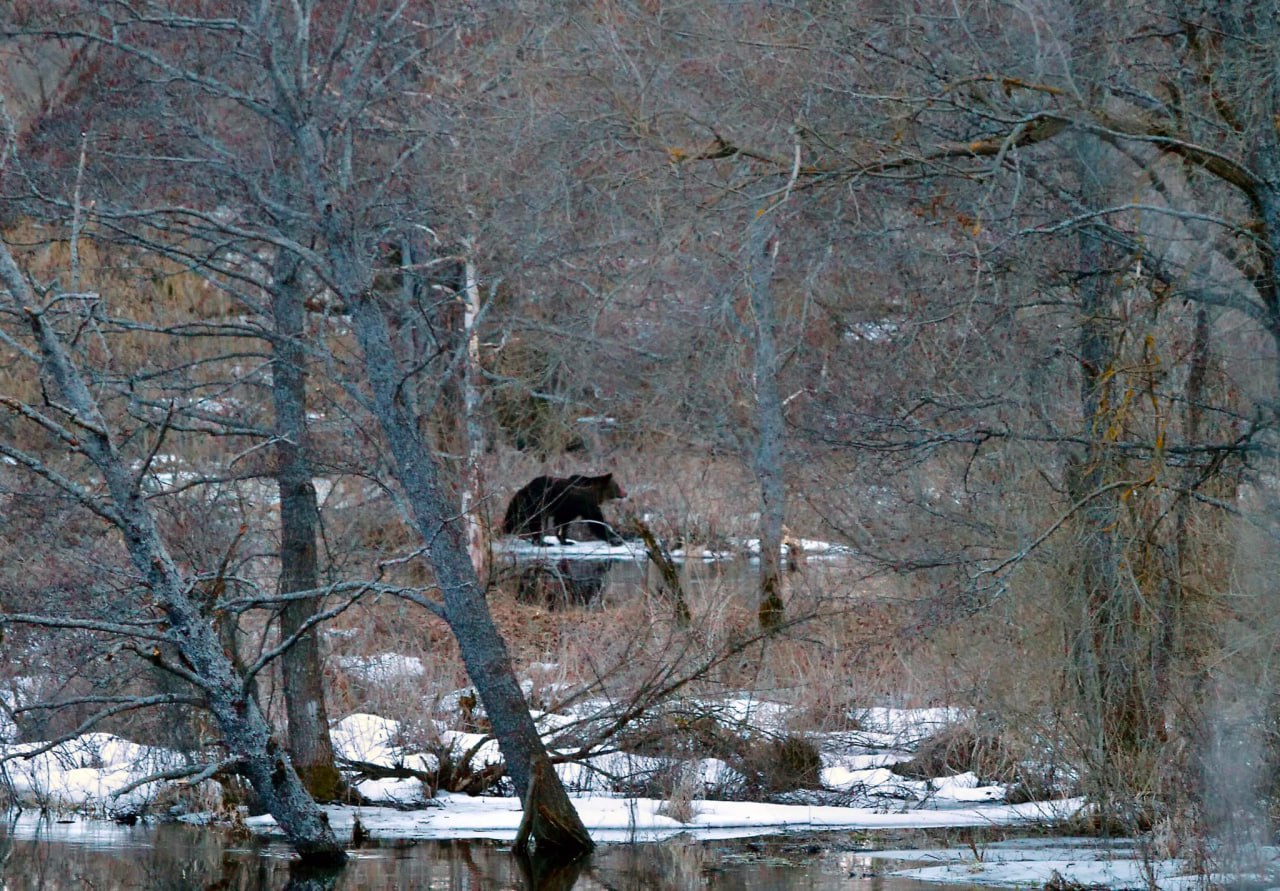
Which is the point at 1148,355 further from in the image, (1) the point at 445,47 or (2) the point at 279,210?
(1) the point at 445,47

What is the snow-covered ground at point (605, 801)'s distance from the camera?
39.9 ft

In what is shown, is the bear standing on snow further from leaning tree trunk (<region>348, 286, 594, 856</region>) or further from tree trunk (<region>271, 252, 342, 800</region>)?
leaning tree trunk (<region>348, 286, 594, 856</region>)

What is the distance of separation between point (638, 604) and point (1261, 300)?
854 cm

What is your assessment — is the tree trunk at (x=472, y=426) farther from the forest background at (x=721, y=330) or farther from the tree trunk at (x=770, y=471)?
the tree trunk at (x=770, y=471)

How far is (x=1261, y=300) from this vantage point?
411 inches

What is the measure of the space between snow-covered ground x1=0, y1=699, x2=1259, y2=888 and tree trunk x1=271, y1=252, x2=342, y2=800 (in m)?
0.44

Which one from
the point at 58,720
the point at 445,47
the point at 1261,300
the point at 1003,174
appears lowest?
the point at 58,720

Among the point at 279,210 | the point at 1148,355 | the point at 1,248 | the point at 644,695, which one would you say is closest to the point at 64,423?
the point at 279,210

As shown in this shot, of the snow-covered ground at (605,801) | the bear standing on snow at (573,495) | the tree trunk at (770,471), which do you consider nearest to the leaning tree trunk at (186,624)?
the snow-covered ground at (605,801)

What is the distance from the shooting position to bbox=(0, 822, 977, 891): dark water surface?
989cm

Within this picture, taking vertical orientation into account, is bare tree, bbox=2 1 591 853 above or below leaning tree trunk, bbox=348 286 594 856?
above

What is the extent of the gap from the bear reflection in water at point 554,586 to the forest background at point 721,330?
212 centimetres

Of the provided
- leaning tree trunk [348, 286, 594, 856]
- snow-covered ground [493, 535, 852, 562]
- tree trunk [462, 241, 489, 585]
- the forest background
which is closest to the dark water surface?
the forest background

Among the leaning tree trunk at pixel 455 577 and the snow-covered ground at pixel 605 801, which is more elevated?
the leaning tree trunk at pixel 455 577
